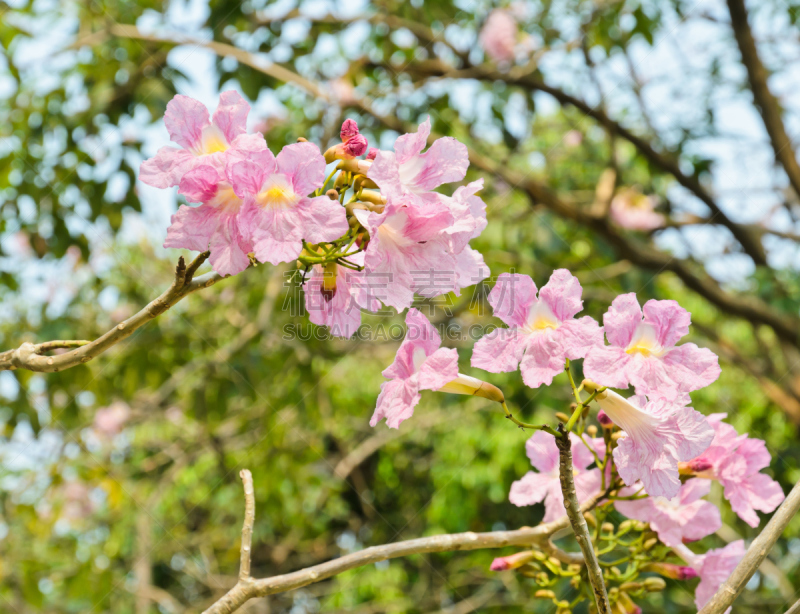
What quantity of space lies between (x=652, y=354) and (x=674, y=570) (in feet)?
1.55

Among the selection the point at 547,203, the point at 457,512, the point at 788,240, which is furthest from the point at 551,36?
the point at 457,512

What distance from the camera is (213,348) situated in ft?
11.1

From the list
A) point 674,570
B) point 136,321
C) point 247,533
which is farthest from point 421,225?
point 674,570

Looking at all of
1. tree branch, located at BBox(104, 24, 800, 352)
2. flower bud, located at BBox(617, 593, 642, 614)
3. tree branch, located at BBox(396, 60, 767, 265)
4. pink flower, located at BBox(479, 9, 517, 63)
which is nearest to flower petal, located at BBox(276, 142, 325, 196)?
flower bud, located at BBox(617, 593, 642, 614)

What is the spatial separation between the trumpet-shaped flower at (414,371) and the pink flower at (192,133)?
0.33 m

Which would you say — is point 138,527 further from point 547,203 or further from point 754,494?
point 754,494

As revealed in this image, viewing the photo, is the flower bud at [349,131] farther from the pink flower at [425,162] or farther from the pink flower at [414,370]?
the pink flower at [414,370]

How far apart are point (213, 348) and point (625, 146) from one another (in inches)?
164

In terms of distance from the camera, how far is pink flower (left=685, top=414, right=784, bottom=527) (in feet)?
3.26

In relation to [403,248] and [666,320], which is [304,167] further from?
[666,320]

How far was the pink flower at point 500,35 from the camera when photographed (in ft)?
15.4

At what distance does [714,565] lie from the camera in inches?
41.7

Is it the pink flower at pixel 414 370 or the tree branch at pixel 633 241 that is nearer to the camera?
the pink flower at pixel 414 370

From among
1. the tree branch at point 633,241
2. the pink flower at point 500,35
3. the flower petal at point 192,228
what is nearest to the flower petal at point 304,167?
the flower petal at point 192,228
